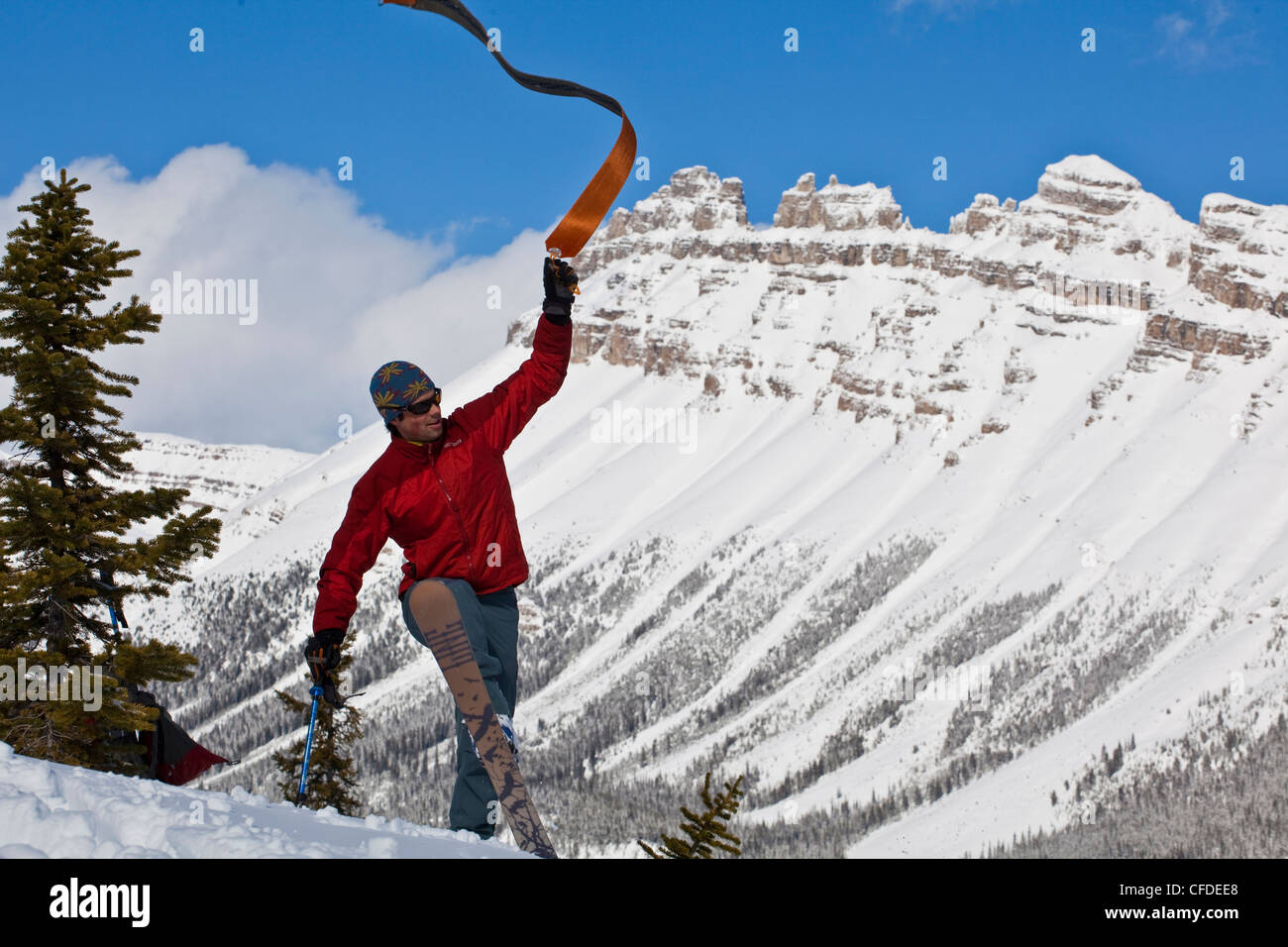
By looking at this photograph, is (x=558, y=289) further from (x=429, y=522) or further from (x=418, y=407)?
(x=429, y=522)

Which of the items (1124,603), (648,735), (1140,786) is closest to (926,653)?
(1124,603)

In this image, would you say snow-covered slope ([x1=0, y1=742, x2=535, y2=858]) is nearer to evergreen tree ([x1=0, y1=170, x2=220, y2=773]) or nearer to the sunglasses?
the sunglasses

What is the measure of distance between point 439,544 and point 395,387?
116cm

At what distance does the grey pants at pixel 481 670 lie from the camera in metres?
8.23

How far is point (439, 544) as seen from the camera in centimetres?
846

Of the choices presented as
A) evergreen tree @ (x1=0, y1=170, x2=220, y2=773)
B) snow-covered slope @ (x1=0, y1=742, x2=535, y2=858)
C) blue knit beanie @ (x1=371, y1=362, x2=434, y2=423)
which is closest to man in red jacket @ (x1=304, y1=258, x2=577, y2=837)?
blue knit beanie @ (x1=371, y1=362, x2=434, y2=423)

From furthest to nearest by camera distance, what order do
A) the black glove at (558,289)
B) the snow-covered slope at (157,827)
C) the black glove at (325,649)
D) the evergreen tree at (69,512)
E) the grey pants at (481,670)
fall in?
the evergreen tree at (69,512) → the black glove at (558,289) → the black glove at (325,649) → the grey pants at (481,670) → the snow-covered slope at (157,827)

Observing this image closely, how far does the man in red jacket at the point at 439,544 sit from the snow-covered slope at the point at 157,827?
1.26 m

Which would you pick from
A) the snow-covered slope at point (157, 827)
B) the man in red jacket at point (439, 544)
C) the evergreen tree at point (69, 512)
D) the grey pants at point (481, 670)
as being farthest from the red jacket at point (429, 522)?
the evergreen tree at point (69, 512)

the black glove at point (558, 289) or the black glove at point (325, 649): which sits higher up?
the black glove at point (558, 289)

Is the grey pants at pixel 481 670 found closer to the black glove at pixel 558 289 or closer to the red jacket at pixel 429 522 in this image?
the red jacket at pixel 429 522

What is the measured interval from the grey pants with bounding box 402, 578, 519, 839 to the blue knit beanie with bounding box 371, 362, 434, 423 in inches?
49.3

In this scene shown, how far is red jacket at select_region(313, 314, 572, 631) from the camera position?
841 cm
